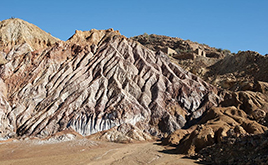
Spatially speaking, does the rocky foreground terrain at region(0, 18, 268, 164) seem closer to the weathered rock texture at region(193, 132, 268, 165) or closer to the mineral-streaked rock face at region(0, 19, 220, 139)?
the mineral-streaked rock face at region(0, 19, 220, 139)

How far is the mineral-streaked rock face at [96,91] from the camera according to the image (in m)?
32.0

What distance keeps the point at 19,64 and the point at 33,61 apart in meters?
2.12

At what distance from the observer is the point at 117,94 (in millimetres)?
35000

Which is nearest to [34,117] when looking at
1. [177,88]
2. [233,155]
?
[177,88]

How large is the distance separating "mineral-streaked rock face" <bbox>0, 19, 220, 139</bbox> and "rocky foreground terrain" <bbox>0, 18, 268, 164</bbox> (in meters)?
0.12

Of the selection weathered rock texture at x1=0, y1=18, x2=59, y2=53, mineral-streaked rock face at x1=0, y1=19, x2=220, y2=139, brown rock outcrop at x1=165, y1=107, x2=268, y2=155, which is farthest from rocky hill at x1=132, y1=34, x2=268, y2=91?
weathered rock texture at x1=0, y1=18, x2=59, y2=53

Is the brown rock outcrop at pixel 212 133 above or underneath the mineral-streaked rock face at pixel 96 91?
underneath

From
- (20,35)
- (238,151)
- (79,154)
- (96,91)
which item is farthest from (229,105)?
(20,35)

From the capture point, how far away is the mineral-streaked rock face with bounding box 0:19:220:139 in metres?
32.0

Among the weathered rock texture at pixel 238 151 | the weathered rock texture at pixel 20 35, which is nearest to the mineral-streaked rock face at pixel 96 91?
the weathered rock texture at pixel 20 35

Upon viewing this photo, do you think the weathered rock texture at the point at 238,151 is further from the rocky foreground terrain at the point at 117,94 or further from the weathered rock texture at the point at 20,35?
the weathered rock texture at the point at 20,35

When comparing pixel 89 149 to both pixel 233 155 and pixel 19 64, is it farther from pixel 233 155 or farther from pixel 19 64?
pixel 19 64

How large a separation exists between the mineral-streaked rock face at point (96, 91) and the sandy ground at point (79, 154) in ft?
12.0

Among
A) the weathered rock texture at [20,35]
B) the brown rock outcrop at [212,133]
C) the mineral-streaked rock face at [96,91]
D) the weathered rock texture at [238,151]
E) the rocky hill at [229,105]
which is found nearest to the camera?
the weathered rock texture at [238,151]
